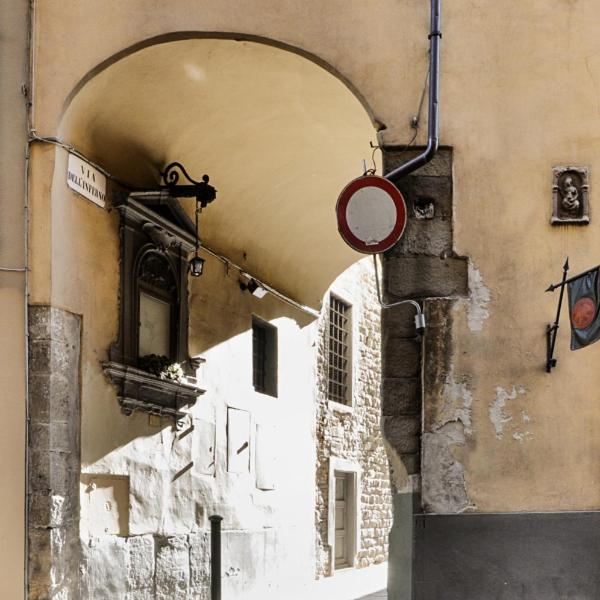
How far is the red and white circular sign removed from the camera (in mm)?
7469

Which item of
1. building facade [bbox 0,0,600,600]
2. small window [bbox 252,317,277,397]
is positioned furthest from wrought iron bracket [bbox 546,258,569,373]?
small window [bbox 252,317,277,397]

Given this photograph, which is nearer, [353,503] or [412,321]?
[412,321]

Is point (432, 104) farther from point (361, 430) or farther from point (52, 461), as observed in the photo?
point (361, 430)

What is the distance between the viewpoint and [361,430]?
1647 centimetres

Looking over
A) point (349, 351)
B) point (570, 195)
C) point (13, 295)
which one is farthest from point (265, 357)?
point (570, 195)

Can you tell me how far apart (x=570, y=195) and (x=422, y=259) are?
3.42 ft

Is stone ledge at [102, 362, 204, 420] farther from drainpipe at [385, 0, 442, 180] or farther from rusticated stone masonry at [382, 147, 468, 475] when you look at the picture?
drainpipe at [385, 0, 442, 180]

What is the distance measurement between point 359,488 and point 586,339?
Result: 381 inches

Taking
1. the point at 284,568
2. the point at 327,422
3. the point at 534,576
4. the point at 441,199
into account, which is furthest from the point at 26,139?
the point at 327,422

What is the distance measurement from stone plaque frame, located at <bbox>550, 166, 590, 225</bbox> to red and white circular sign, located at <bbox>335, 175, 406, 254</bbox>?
105cm

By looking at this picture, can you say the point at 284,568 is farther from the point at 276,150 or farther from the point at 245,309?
the point at 276,150

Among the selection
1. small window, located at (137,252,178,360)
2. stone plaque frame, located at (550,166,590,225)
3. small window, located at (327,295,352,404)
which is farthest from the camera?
small window, located at (327,295,352,404)

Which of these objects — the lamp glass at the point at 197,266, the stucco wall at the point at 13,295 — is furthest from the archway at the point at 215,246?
the lamp glass at the point at 197,266

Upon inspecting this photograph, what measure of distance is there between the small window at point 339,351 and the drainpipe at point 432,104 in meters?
7.85
